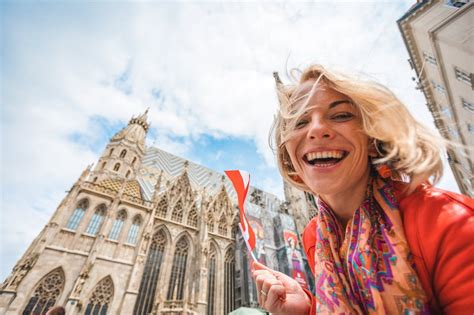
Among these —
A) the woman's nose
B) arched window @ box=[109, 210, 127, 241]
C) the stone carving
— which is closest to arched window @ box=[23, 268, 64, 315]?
the stone carving

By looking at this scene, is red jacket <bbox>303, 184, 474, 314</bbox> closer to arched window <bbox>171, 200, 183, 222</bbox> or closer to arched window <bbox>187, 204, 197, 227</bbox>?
arched window <bbox>171, 200, 183, 222</bbox>

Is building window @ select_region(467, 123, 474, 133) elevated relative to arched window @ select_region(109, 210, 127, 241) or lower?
elevated

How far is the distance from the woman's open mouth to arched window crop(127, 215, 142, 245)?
15389 mm

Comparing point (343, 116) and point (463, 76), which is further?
point (463, 76)

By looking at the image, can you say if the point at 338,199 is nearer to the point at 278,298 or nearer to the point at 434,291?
the point at 434,291

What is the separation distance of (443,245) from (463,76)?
13.6 m

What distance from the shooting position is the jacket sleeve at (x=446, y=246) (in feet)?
1.95

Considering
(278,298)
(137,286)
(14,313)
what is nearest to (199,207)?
(137,286)

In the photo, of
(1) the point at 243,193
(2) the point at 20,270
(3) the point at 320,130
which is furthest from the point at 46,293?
(3) the point at 320,130

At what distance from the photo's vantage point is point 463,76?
9.24m

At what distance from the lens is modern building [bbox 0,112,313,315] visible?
1062 cm

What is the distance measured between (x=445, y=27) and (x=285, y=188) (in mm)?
17762

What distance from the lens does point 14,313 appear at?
359 inches

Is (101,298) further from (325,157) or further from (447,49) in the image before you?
(447,49)
